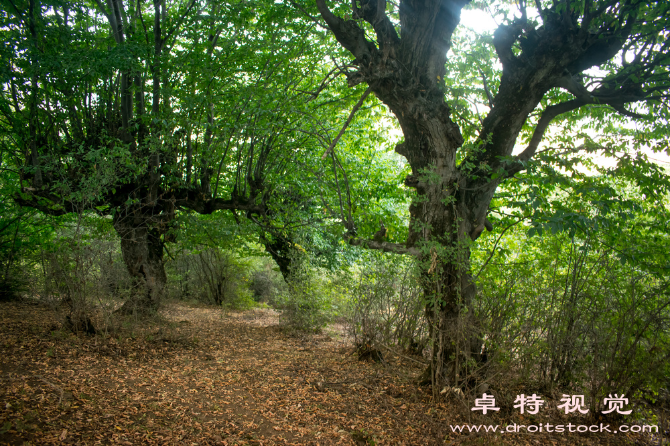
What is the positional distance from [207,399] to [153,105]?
570cm

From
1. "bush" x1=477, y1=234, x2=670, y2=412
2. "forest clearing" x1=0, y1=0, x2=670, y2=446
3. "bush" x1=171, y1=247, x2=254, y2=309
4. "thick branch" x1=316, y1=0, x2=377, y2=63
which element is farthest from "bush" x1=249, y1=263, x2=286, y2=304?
"bush" x1=477, y1=234, x2=670, y2=412

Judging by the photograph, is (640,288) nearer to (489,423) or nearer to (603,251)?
(603,251)

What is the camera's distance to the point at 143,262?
25.7 ft

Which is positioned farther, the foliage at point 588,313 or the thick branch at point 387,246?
the thick branch at point 387,246

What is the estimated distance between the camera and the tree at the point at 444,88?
416 cm

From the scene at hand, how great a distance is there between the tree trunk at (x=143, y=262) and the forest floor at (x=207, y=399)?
0.48 m

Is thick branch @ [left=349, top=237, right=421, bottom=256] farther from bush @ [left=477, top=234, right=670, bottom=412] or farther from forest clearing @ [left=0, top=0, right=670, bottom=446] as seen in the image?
bush @ [left=477, top=234, right=670, bottom=412]

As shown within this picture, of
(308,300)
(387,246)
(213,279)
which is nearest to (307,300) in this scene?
(308,300)

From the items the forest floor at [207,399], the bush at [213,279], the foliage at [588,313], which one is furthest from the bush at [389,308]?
the bush at [213,279]

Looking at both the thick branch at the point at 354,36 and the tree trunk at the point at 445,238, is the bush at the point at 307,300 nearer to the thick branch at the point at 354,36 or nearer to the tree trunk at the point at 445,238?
the tree trunk at the point at 445,238

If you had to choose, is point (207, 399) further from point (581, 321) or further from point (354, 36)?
point (354, 36)

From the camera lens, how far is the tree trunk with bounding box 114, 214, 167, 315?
6551 millimetres

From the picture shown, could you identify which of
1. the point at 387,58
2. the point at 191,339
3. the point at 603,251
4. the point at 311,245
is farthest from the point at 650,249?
the point at 191,339

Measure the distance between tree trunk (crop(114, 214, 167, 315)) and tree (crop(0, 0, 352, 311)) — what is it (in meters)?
0.04
